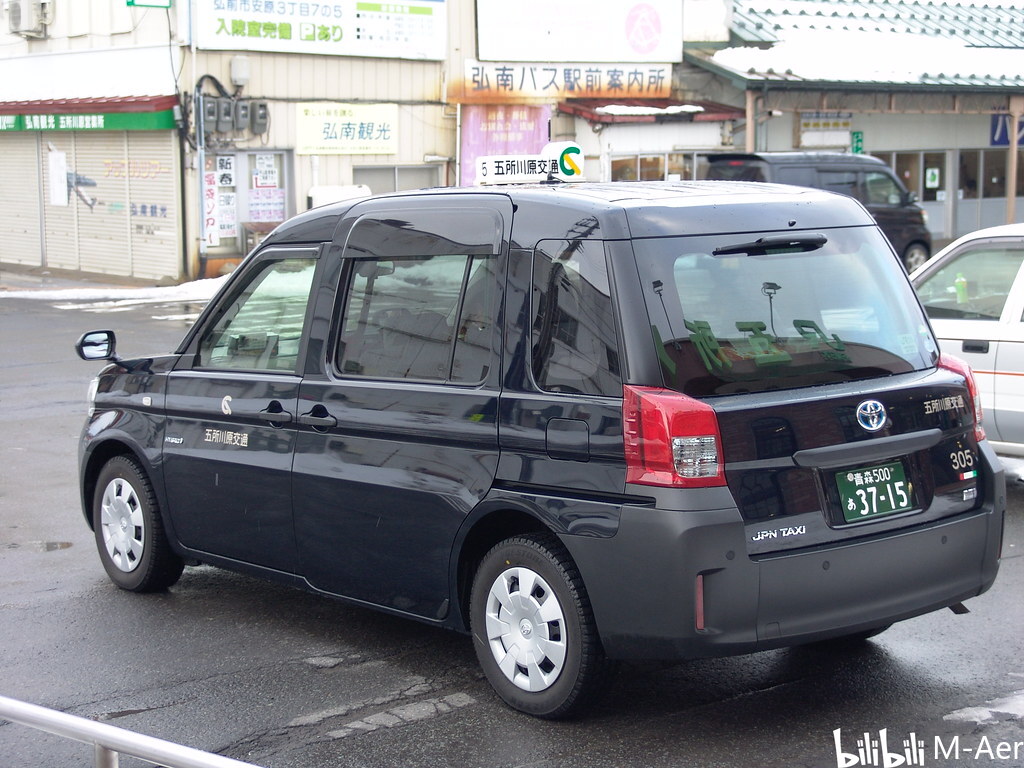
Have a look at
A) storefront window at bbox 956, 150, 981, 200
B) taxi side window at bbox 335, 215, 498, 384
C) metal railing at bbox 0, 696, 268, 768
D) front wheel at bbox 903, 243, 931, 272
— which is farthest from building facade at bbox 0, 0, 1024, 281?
metal railing at bbox 0, 696, 268, 768

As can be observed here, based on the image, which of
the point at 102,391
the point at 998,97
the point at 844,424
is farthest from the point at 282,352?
the point at 998,97

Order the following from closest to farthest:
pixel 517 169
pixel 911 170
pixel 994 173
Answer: pixel 517 169 < pixel 911 170 < pixel 994 173

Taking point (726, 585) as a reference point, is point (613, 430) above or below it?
above

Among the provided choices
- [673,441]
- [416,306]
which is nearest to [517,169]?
[416,306]

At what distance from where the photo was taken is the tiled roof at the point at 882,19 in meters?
33.4

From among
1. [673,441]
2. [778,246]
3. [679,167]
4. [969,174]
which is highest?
[679,167]

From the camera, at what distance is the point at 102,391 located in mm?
6859

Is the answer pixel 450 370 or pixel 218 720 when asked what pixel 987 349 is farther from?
pixel 218 720

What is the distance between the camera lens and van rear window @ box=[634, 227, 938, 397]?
457 centimetres

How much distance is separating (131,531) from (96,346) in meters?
0.92

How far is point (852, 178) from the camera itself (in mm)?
22344

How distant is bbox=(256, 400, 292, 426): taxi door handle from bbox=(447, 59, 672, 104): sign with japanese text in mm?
24292

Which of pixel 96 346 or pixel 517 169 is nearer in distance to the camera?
pixel 96 346

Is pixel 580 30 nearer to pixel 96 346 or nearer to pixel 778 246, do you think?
pixel 96 346
